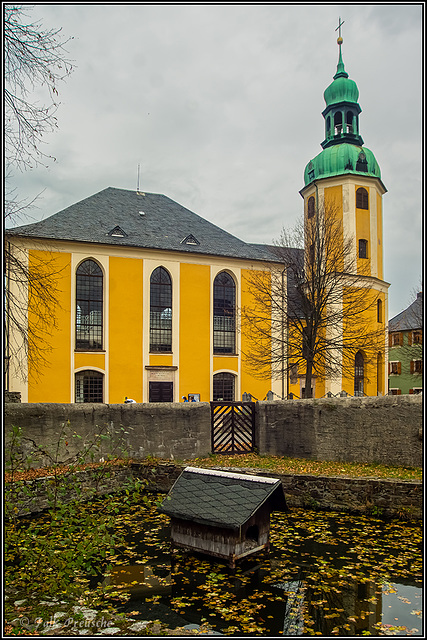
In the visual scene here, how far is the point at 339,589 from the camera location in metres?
6.07

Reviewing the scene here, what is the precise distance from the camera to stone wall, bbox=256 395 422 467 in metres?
11.0

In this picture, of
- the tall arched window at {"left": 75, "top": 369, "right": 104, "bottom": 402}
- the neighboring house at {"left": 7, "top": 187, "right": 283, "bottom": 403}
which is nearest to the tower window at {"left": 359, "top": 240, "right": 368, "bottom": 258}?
the neighboring house at {"left": 7, "top": 187, "right": 283, "bottom": 403}

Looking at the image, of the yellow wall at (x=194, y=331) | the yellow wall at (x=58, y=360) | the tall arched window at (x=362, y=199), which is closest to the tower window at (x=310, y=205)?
the tall arched window at (x=362, y=199)

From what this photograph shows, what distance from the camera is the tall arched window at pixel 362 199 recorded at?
106 ft

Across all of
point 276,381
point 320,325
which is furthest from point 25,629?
point 276,381

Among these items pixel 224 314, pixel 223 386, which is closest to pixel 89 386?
pixel 223 386

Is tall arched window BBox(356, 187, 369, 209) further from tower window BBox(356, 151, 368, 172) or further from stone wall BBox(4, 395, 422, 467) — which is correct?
stone wall BBox(4, 395, 422, 467)

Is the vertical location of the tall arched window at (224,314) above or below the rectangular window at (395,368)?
above

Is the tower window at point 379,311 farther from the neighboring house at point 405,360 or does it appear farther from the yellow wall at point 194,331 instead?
the yellow wall at point 194,331

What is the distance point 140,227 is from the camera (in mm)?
28047

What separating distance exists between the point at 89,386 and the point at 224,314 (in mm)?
8592

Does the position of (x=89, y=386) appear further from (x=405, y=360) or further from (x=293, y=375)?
(x=405, y=360)

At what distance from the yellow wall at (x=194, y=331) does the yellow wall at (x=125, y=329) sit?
2410 millimetres

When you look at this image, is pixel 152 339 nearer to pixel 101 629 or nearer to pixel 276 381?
pixel 276 381
